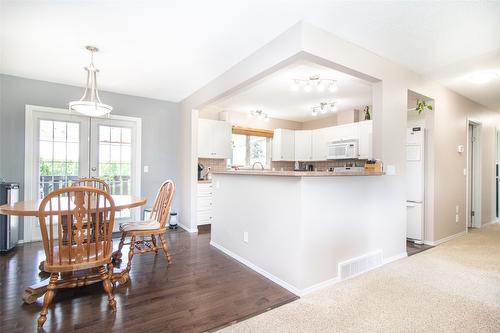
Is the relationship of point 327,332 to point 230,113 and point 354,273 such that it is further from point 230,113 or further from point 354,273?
point 230,113

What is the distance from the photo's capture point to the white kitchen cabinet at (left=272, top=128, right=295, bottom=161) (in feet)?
19.8

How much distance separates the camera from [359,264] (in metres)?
2.63

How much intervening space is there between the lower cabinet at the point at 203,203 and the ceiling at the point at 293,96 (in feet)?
5.25

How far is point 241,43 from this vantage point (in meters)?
2.65

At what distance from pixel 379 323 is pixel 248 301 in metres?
0.98

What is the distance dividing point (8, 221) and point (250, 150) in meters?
4.44

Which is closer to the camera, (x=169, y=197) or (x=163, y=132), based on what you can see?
(x=169, y=197)

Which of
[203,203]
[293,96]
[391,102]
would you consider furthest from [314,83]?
[203,203]

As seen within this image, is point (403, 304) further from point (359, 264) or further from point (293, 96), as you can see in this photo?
point (293, 96)

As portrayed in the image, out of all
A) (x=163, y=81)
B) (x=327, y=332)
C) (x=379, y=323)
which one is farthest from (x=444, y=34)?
(x=163, y=81)

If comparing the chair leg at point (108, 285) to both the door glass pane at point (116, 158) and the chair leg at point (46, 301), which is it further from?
the door glass pane at point (116, 158)

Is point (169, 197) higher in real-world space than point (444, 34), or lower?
lower

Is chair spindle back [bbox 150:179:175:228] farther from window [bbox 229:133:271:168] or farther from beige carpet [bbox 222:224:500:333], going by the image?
window [bbox 229:133:271:168]

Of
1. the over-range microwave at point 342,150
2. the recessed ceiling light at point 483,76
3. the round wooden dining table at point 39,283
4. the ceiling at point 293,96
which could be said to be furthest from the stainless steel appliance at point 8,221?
the recessed ceiling light at point 483,76
